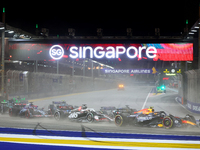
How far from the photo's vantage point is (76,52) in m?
17.2

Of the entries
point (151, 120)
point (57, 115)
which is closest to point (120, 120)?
point (151, 120)

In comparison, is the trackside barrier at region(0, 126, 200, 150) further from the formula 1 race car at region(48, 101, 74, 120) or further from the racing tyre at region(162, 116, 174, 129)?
the formula 1 race car at region(48, 101, 74, 120)

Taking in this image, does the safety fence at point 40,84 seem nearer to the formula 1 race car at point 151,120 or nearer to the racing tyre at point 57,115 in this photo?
the racing tyre at point 57,115

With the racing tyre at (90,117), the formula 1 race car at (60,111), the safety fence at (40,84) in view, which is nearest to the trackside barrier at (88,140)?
the racing tyre at (90,117)

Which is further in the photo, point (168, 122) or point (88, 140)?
point (168, 122)

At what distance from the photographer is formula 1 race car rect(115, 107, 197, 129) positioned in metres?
11.8

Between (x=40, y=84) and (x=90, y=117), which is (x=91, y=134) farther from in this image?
(x=40, y=84)

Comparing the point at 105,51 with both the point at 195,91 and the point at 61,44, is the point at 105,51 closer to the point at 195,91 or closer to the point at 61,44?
the point at 61,44

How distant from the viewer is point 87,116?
13.8 m

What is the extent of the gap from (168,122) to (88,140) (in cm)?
443

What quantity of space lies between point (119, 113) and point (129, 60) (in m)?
5.76

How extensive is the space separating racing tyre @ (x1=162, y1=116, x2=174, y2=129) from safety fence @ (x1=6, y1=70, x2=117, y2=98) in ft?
42.5

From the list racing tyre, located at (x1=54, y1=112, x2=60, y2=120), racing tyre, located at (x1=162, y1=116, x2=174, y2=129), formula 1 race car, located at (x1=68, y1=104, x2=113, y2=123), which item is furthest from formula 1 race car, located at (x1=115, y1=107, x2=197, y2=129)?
racing tyre, located at (x1=54, y1=112, x2=60, y2=120)

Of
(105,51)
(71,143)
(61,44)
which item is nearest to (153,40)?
(105,51)
